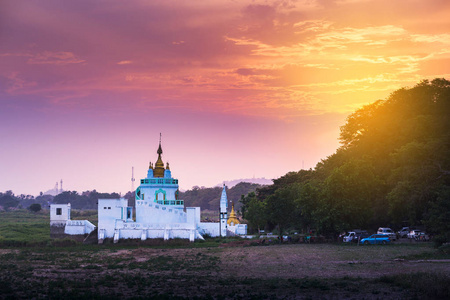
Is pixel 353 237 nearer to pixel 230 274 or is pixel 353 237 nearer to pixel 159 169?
pixel 230 274

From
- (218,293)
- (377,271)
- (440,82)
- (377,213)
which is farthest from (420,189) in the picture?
(218,293)

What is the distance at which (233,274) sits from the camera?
95.0 feet

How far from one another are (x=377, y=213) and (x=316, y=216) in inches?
249

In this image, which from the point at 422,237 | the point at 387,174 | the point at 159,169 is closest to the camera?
the point at 422,237

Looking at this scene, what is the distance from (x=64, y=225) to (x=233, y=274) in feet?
105

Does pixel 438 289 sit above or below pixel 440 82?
below

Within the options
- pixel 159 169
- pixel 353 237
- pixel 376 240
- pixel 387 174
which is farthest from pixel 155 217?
pixel 387 174

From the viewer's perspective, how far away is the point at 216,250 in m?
44.4

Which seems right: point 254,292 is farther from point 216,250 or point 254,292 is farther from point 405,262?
point 216,250

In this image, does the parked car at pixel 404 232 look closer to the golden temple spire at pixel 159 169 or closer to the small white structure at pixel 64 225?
the golden temple spire at pixel 159 169

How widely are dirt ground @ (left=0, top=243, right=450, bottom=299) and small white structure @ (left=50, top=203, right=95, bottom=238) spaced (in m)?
13.0

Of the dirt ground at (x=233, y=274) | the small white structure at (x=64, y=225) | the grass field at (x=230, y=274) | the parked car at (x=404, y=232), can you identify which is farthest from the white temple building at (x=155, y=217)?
the parked car at (x=404, y=232)

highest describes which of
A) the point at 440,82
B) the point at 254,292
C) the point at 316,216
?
the point at 440,82

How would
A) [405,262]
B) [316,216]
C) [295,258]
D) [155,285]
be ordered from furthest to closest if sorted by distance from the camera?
[316,216] → [295,258] → [405,262] → [155,285]
